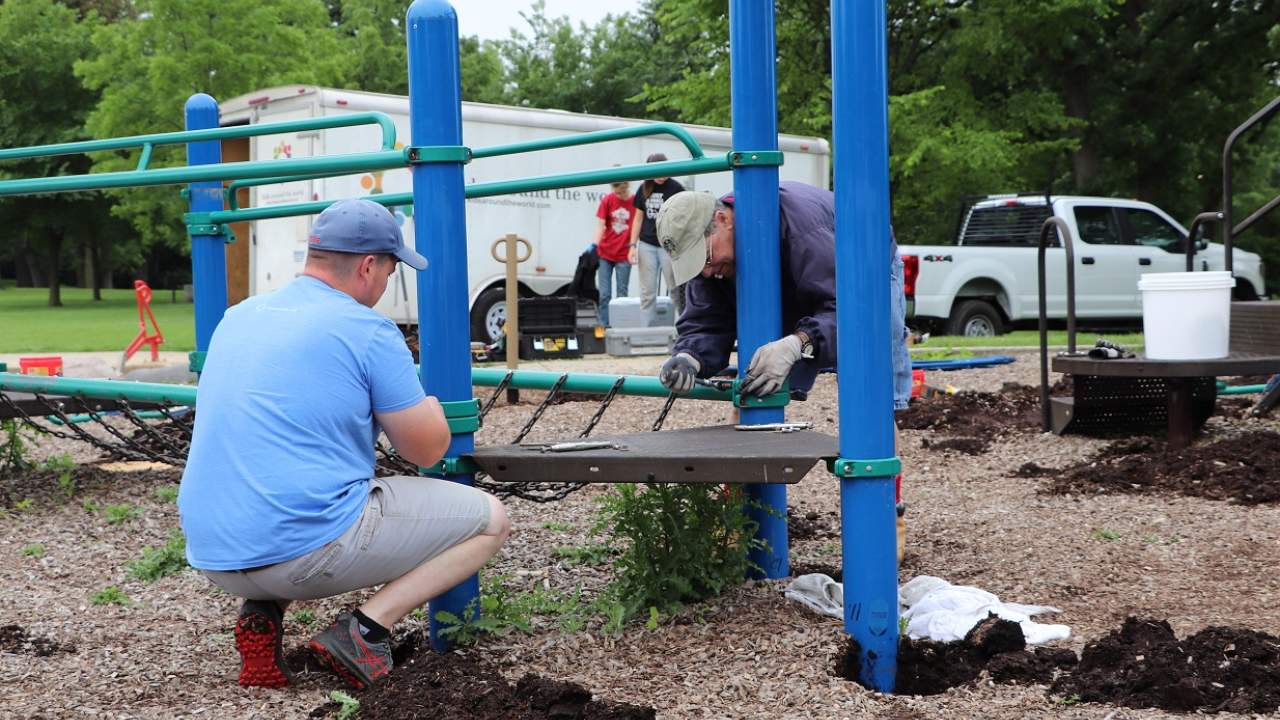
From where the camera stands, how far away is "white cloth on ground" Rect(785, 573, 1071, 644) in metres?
3.51

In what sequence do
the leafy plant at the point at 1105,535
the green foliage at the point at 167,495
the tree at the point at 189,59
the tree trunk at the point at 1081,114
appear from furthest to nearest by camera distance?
the tree at the point at 189,59
the tree trunk at the point at 1081,114
the green foliage at the point at 167,495
the leafy plant at the point at 1105,535

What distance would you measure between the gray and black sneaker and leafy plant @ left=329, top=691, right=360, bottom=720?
0.12m

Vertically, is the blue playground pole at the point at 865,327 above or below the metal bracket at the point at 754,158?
below

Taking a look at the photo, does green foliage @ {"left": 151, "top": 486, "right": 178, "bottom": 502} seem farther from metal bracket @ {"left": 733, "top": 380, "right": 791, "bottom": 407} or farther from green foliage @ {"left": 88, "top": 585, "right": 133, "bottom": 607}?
metal bracket @ {"left": 733, "top": 380, "right": 791, "bottom": 407}

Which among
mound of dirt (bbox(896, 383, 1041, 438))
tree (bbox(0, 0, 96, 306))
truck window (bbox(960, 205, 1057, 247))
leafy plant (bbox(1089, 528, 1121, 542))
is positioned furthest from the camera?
tree (bbox(0, 0, 96, 306))

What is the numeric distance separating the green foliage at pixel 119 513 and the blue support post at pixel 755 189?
313cm

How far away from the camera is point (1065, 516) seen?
5387mm

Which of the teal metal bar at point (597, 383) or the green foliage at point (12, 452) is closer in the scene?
the teal metal bar at point (597, 383)

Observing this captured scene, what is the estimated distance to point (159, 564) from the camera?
4.64m

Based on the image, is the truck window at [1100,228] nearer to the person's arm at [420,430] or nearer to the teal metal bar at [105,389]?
the teal metal bar at [105,389]

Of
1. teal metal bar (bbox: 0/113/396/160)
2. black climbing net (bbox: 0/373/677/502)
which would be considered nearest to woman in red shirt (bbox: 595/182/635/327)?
black climbing net (bbox: 0/373/677/502)

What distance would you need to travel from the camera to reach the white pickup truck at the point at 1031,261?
50.4 feet

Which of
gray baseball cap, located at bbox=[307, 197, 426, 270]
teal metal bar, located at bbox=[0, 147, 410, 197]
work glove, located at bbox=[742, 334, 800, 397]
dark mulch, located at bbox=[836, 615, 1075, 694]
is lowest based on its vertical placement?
dark mulch, located at bbox=[836, 615, 1075, 694]

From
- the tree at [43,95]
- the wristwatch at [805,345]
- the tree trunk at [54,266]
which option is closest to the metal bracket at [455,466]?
the wristwatch at [805,345]
